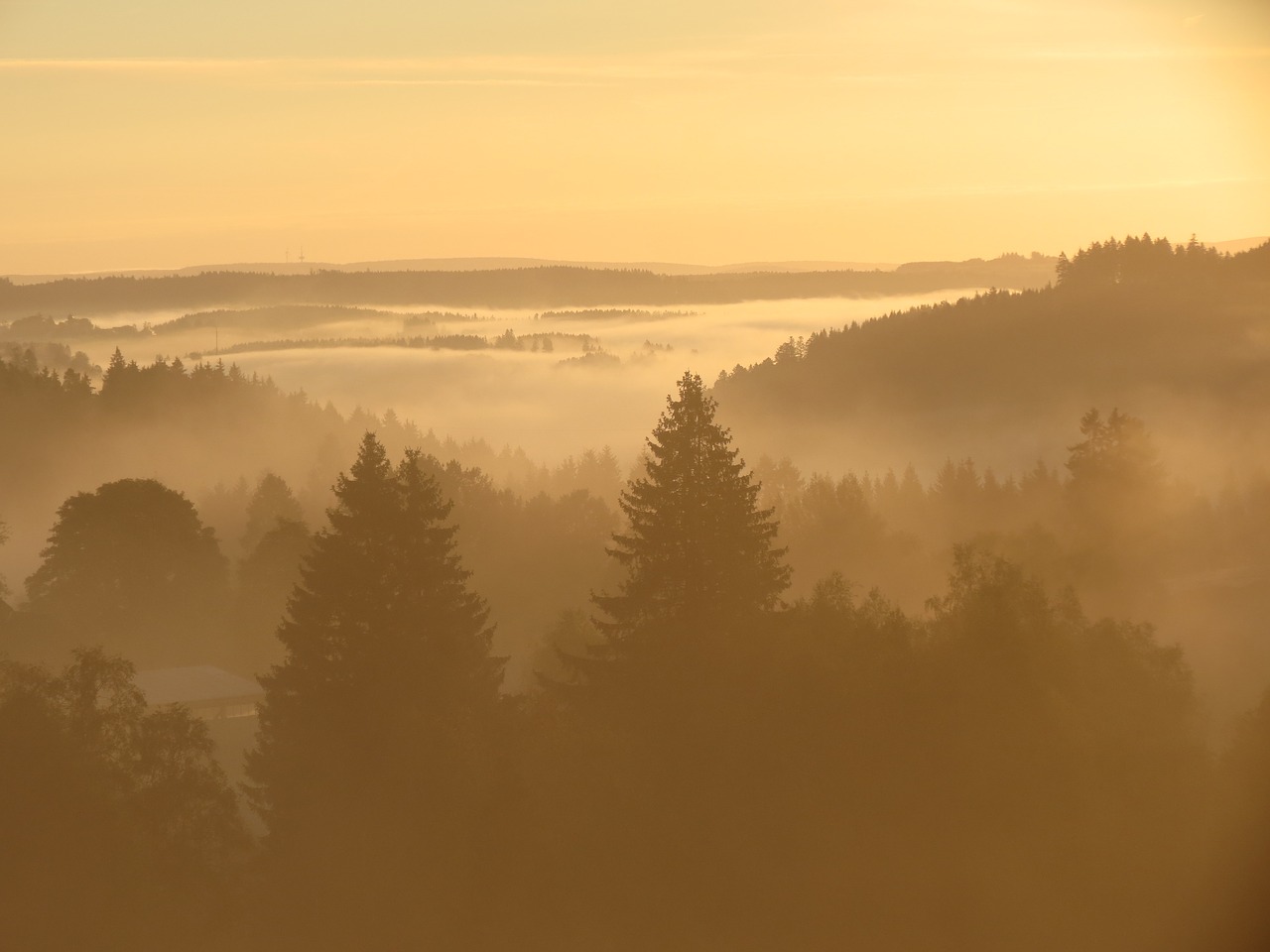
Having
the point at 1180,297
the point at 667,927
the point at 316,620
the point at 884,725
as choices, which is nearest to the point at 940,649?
the point at 884,725

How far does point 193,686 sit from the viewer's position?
189 feet

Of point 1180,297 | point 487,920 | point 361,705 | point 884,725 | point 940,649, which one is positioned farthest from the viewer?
point 1180,297

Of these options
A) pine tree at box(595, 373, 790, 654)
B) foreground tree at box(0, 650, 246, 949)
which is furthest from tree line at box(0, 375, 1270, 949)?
pine tree at box(595, 373, 790, 654)

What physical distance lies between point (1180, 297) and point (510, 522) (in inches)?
5158

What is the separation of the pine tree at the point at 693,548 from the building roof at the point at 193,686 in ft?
78.5

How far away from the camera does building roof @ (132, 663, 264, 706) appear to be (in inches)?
2200

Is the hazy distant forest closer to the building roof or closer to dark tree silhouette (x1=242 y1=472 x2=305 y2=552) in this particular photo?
the building roof

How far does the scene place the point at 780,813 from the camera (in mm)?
28594

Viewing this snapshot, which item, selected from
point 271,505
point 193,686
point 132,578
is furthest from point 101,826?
point 271,505

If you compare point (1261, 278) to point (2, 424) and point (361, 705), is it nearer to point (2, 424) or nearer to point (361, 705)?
point (2, 424)

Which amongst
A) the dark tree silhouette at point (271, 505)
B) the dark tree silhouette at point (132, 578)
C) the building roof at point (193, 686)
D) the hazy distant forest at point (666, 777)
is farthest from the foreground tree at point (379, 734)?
the dark tree silhouette at point (271, 505)

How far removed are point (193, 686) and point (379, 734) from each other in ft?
86.9

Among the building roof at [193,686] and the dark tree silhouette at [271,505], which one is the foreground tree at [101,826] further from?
the dark tree silhouette at [271,505]

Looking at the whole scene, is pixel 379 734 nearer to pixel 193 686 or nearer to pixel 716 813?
pixel 716 813
